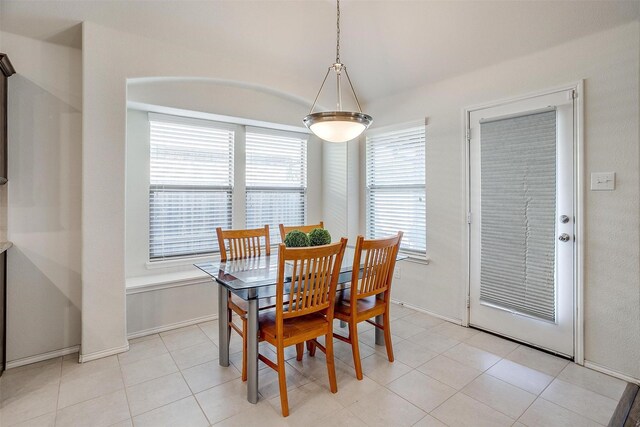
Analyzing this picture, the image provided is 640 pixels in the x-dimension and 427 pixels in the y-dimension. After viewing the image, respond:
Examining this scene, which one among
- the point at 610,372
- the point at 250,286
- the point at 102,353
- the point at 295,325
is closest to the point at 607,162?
the point at 610,372

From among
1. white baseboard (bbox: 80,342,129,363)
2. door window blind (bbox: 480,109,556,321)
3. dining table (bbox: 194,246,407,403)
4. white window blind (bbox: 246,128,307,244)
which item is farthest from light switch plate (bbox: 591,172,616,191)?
white baseboard (bbox: 80,342,129,363)

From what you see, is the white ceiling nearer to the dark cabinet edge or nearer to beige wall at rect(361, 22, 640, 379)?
beige wall at rect(361, 22, 640, 379)

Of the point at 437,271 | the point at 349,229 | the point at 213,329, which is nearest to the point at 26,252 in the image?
the point at 213,329

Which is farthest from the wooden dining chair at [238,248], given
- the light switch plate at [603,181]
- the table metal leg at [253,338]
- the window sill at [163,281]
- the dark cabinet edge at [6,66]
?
the light switch plate at [603,181]

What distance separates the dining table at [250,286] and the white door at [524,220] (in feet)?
3.91

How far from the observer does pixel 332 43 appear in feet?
11.2

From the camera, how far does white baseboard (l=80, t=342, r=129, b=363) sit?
2564 mm

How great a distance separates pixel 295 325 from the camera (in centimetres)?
213

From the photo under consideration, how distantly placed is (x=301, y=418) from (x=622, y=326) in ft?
7.76

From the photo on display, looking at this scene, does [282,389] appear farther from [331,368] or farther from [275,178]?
[275,178]

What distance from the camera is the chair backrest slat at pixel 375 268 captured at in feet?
7.41

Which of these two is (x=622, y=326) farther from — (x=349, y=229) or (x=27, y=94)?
(x=27, y=94)

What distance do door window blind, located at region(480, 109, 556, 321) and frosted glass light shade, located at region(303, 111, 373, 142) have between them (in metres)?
1.42

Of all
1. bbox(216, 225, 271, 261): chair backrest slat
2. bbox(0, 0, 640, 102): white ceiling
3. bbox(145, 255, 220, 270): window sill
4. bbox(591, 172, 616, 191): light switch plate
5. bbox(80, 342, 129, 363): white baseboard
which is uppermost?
bbox(0, 0, 640, 102): white ceiling
